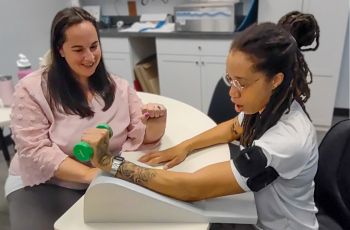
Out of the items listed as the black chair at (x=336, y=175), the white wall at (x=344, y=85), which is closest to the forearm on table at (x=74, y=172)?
the black chair at (x=336, y=175)

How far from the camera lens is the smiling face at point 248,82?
992mm

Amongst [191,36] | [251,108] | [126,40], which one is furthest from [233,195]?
[126,40]

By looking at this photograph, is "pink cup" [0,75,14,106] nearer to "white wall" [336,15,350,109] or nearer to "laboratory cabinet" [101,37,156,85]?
"laboratory cabinet" [101,37,156,85]

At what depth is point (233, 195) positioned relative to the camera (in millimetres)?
1087

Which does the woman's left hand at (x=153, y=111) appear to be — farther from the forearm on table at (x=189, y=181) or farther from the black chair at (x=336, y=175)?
the black chair at (x=336, y=175)

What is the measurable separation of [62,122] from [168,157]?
17.4 inches

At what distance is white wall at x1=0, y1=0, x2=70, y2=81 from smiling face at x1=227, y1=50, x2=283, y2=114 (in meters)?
2.63

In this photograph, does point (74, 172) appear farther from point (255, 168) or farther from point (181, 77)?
point (181, 77)

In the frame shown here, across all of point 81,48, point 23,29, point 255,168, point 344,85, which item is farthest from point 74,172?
point 344,85

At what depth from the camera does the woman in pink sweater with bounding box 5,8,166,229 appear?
4.24 feet

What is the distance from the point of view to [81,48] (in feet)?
4.42

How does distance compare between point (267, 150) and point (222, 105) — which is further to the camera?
point (222, 105)

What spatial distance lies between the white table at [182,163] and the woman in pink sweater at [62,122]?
0.39ft

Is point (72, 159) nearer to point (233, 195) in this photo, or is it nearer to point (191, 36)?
point (233, 195)
